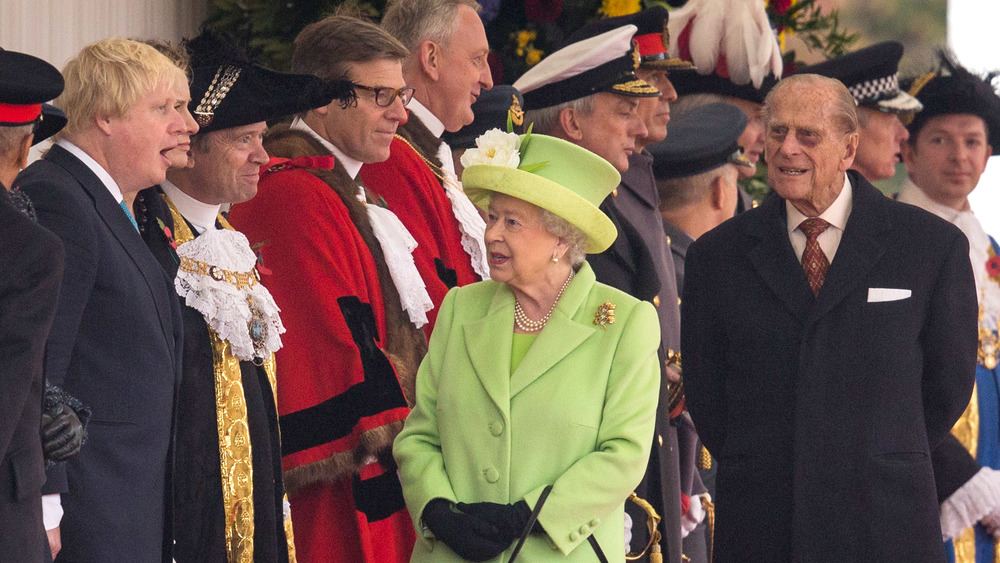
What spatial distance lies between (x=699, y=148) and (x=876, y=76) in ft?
3.48

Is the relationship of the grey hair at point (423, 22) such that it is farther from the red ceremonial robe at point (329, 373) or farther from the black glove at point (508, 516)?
the black glove at point (508, 516)

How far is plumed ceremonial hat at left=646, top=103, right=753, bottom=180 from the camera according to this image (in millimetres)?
5457

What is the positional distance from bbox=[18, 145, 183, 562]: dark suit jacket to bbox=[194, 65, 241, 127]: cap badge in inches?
19.2

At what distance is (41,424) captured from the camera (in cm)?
259

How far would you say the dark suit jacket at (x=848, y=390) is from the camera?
3410 millimetres

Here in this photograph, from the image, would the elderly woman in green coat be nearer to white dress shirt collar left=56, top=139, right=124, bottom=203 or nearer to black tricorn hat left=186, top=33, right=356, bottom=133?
black tricorn hat left=186, top=33, right=356, bottom=133

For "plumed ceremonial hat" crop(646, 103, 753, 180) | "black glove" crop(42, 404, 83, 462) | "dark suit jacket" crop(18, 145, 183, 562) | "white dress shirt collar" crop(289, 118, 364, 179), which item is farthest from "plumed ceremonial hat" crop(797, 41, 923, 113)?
"black glove" crop(42, 404, 83, 462)

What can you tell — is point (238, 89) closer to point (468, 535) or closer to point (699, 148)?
point (468, 535)

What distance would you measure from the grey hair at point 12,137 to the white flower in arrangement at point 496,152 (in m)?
1.06

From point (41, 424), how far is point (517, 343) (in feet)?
3.75

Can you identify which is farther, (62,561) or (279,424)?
(279,424)

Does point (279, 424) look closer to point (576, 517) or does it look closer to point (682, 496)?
point (576, 517)

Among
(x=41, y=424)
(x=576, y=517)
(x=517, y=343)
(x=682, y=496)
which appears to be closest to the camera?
(x=41, y=424)

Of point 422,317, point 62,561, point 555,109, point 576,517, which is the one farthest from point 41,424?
point 555,109
